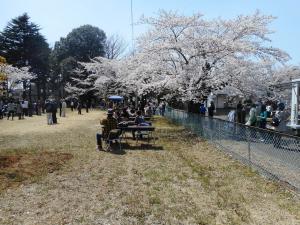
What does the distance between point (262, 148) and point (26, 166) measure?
5752 mm

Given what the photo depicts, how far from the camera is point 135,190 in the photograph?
Result: 8.20 metres

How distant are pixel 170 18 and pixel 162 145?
8.86m

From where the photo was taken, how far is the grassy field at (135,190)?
659 cm

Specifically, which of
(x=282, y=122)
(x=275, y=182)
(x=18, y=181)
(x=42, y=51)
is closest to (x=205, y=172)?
(x=275, y=182)

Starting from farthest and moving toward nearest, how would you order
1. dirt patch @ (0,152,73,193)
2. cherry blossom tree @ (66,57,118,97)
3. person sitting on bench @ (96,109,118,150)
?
cherry blossom tree @ (66,57,118,97) → person sitting on bench @ (96,109,118,150) → dirt patch @ (0,152,73,193)

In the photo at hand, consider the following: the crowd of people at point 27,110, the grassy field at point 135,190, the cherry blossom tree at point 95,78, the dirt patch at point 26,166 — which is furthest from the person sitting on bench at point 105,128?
the cherry blossom tree at point 95,78

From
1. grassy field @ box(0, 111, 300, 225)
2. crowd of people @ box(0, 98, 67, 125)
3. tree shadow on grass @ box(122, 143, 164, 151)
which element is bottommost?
grassy field @ box(0, 111, 300, 225)

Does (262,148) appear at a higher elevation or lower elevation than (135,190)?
higher

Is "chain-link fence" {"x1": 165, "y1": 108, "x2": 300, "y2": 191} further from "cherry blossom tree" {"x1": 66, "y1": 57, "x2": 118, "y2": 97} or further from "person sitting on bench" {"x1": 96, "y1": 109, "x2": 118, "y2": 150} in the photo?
"cherry blossom tree" {"x1": 66, "y1": 57, "x2": 118, "y2": 97}

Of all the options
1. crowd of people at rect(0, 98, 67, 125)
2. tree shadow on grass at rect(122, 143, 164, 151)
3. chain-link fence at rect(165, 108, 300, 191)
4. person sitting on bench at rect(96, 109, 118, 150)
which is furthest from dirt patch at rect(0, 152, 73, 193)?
crowd of people at rect(0, 98, 67, 125)

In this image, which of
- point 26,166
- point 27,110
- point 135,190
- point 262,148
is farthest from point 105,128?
point 27,110

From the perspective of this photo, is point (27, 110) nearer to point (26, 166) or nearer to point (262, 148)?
point (26, 166)

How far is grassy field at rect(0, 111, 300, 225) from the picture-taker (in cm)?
659

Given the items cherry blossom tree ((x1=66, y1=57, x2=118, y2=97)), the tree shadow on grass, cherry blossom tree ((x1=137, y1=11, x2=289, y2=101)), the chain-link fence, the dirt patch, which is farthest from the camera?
cherry blossom tree ((x1=66, y1=57, x2=118, y2=97))
